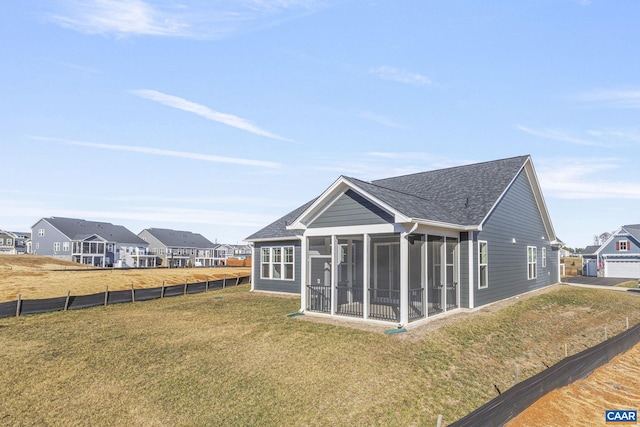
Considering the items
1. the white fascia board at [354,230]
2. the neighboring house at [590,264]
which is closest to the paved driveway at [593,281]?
the neighboring house at [590,264]

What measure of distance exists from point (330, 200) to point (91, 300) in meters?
13.7

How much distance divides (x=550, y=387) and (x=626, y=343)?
649 centimetres

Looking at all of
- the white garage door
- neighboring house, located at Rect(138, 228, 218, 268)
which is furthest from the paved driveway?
neighboring house, located at Rect(138, 228, 218, 268)

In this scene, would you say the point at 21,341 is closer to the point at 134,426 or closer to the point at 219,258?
the point at 134,426

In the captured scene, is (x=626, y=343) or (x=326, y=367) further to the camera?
(x=626, y=343)

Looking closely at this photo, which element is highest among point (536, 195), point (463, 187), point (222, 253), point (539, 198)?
point (463, 187)

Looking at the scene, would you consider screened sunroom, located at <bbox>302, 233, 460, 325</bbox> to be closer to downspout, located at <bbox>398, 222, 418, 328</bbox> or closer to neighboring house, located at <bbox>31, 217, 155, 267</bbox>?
downspout, located at <bbox>398, 222, 418, 328</bbox>

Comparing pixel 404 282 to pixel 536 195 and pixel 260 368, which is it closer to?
pixel 260 368

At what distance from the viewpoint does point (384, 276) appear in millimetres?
18266

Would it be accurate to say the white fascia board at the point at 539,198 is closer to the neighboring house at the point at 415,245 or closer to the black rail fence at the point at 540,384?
the neighboring house at the point at 415,245

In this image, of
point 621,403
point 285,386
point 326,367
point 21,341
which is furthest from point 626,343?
point 21,341

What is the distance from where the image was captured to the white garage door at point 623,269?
4106 cm

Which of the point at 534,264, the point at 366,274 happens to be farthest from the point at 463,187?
the point at 366,274

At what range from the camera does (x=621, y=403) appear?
29.3ft
